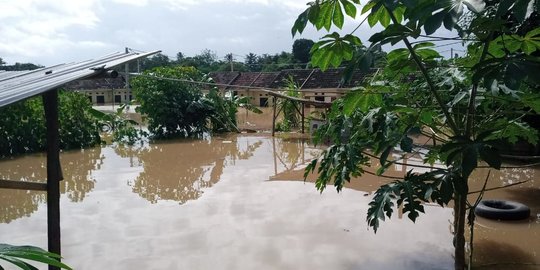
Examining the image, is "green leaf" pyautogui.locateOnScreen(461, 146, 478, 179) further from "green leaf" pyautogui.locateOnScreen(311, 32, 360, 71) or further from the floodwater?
the floodwater

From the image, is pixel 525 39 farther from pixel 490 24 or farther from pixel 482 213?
pixel 482 213

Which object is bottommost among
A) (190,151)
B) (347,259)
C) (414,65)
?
(347,259)

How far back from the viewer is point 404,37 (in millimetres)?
2404

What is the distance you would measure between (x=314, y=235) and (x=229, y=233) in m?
1.00

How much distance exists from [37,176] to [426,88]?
327 inches

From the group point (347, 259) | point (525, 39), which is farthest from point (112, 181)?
point (525, 39)

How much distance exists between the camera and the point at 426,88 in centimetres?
373

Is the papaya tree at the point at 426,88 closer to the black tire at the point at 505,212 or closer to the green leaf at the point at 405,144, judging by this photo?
the green leaf at the point at 405,144

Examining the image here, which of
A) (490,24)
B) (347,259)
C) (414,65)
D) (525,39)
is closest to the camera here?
(490,24)

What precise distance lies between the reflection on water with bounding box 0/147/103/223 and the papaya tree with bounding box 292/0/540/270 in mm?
5026

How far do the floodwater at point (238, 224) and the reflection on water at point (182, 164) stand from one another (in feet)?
0.14

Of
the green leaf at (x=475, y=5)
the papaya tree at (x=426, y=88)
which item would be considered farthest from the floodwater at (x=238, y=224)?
the green leaf at (x=475, y=5)

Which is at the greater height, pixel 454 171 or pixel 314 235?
pixel 454 171

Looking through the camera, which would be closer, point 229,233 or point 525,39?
point 525,39
